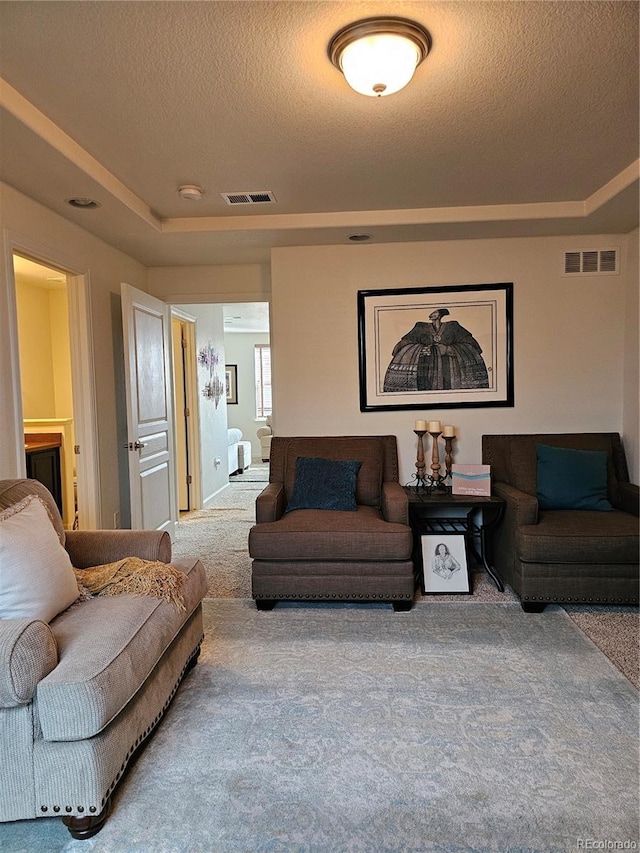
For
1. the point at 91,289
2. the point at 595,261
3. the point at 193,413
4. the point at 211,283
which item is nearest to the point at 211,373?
the point at 193,413

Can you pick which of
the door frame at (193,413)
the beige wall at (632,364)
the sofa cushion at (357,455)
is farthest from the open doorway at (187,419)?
the beige wall at (632,364)

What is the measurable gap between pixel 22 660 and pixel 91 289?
2.81m

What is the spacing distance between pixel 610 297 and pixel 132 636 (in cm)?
382

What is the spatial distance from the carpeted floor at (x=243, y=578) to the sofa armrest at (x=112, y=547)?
1.04 meters

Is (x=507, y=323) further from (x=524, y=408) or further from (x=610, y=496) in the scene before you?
(x=610, y=496)

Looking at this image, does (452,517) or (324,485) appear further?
(452,517)

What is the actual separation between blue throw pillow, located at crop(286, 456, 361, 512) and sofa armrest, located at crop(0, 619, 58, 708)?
81.3 inches

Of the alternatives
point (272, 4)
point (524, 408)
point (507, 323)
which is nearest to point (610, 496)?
point (524, 408)

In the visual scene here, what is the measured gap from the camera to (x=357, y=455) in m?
3.87

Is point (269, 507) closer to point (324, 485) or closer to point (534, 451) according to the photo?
point (324, 485)

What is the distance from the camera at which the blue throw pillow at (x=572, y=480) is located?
346cm

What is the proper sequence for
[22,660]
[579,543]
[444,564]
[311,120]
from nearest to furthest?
[22,660] → [311,120] → [579,543] → [444,564]

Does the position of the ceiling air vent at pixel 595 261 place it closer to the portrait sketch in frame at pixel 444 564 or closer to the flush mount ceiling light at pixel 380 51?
the portrait sketch in frame at pixel 444 564

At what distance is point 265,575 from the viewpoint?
3.16 metres
